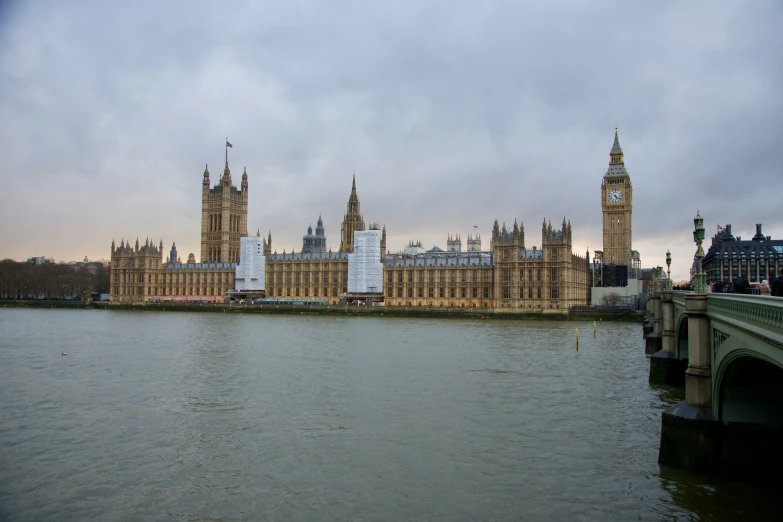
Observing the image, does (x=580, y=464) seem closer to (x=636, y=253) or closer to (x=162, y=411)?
(x=162, y=411)

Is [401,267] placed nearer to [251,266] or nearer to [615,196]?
[251,266]

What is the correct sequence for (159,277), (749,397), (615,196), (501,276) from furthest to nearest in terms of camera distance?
(159,277) → (615,196) → (501,276) → (749,397)

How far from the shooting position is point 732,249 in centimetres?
10838

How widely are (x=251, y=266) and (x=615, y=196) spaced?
70.3m

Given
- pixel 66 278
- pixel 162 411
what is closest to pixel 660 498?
pixel 162 411

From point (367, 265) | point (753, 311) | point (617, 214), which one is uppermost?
point (617, 214)

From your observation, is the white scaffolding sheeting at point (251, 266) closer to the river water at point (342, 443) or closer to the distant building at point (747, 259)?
the distant building at point (747, 259)

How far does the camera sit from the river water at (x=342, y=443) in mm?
14219

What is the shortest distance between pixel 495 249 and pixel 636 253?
3733 cm

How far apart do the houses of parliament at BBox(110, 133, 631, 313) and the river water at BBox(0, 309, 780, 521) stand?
195 ft

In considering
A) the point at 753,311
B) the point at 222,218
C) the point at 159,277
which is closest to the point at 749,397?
the point at 753,311

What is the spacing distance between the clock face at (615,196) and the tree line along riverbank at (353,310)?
133 ft

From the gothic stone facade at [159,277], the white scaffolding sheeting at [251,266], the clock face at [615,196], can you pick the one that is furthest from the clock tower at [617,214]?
the gothic stone facade at [159,277]

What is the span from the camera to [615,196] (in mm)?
122000
